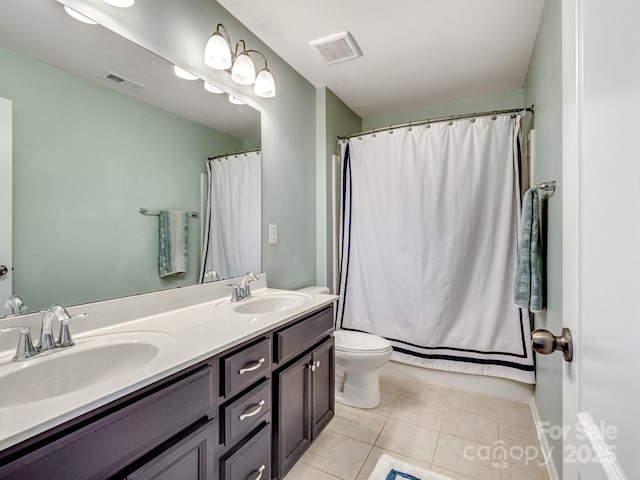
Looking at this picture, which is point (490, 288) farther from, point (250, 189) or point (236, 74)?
point (236, 74)

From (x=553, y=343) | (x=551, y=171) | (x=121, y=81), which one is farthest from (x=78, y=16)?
(x=551, y=171)

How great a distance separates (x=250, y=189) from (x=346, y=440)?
1.60 metres

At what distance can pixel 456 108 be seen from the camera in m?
2.77

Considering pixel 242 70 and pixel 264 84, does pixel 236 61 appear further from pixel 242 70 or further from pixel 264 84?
pixel 264 84

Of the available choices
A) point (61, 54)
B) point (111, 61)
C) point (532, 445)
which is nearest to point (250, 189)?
point (111, 61)

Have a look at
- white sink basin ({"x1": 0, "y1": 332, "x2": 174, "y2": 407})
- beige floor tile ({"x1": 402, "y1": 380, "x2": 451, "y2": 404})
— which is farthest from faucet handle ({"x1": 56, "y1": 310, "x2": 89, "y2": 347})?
beige floor tile ({"x1": 402, "y1": 380, "x2": 451, "y2": 404})

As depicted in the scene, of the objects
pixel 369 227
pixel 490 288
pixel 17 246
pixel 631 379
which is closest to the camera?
pixel 631 379

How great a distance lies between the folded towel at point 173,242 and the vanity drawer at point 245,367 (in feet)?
1.96

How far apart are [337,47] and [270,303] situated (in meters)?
1.72

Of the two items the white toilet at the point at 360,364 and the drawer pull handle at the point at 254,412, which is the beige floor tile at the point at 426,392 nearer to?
the white toilet at the point at 360,364

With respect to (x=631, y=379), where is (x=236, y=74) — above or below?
above

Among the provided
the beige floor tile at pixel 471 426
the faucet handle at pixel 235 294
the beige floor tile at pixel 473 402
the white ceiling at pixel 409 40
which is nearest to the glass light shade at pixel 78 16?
the white ceiling at pixel 409 40

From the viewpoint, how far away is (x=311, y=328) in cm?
154

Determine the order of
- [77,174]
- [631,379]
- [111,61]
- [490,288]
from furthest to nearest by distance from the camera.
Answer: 1. [490,288]
2. [111,61]
3. [77,174]
4. [631,379]
